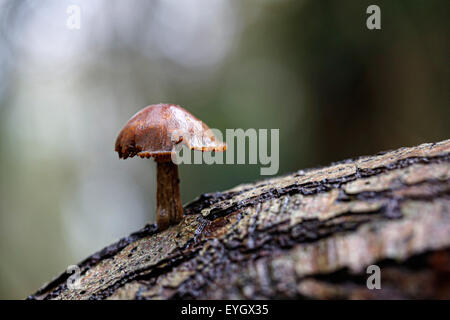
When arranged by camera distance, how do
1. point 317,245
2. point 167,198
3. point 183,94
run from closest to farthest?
point 317,245
point 167,198
point 183,94

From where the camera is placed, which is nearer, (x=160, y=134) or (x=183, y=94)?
(x=160, y=134)

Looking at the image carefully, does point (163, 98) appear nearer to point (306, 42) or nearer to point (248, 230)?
point (306, 42)

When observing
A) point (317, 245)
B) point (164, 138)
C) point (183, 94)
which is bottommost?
point (317, 245)

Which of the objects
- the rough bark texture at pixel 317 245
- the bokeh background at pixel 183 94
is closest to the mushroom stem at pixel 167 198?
the rough bark texture at pixel 317 245

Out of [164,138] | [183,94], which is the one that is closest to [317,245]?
[164,138]

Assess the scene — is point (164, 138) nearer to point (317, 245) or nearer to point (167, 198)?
point (167, 198)

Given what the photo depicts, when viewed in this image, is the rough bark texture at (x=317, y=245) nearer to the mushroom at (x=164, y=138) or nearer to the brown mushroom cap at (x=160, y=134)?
the mushroom at (x=164, y=138)

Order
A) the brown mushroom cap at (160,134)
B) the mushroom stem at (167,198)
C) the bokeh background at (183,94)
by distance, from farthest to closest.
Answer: the bokeh background at (183,94) → the mushroom stem at (167,198) → the brown mushroom cap at (160,134)
